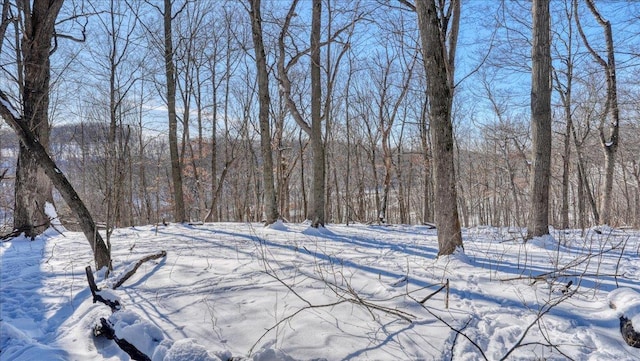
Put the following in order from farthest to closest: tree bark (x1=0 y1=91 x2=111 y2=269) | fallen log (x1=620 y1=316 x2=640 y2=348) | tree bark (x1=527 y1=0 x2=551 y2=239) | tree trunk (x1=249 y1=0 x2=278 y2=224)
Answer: tree trunk (x1=249 y1=0 x2=278 y2=224)
tree bark (x1=527 y1=0 x2=551 y2=239)
tree bark (x1=0 y1=91 x2=111 y2=269)
fallen log (x1=620 y1=316 x2=640 y2=348)

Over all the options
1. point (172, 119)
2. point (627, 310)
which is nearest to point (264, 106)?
point (172, 119)

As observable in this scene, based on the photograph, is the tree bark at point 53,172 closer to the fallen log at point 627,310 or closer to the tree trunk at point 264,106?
the tree trunk at point 264,106

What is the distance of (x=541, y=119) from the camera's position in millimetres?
6102

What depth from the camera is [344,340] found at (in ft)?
7.79

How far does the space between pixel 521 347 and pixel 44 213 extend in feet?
31.1

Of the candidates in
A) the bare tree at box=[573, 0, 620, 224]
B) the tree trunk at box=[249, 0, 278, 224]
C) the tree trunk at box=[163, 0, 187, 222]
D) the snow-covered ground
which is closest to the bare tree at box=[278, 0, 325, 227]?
the tree trunk at box=[249, 0, 278, 224]

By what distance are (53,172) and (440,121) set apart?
15.4 ft

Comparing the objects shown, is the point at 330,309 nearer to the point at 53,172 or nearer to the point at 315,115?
the point at 53,172

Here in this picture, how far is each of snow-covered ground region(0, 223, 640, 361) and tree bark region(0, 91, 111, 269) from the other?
1.29 ft

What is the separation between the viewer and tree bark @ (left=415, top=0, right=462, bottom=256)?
4266mm

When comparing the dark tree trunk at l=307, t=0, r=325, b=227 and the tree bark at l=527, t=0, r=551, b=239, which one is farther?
the dark tree trunk at l=307, t=0, r=325, b=227

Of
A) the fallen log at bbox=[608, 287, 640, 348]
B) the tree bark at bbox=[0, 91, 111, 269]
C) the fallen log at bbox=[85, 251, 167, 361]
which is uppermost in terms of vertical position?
the tree bark at bbox=[0, 91, 111, 269]

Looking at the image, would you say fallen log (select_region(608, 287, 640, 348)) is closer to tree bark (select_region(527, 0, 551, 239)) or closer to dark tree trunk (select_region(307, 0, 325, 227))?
tree bark (select_region(527, 0, 551, 239))

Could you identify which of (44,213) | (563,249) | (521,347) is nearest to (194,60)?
(44,213)
